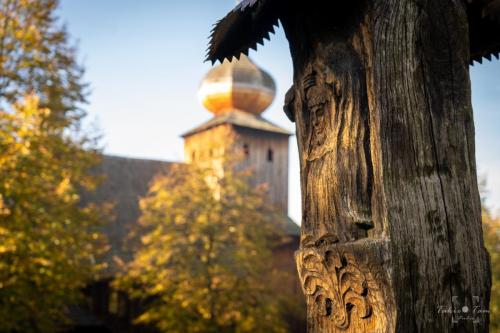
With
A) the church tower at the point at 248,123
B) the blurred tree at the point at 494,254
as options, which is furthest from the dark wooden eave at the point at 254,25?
the church tower at the point at 248,123

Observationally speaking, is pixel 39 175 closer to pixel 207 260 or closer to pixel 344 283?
pixel 207 260

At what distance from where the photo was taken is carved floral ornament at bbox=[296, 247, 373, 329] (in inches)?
89.4

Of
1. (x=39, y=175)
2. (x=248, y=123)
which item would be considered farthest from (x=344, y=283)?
(x=248, y=123)

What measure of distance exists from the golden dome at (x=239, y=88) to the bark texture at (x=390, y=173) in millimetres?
27241

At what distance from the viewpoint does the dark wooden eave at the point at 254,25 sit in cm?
254

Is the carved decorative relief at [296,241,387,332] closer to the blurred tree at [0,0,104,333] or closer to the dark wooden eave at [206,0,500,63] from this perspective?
the dark wooden eave at [206,0,500,63]

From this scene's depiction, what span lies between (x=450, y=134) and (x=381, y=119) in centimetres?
28

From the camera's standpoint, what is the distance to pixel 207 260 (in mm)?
17547

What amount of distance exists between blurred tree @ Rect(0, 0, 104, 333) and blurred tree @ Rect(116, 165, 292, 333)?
329cm

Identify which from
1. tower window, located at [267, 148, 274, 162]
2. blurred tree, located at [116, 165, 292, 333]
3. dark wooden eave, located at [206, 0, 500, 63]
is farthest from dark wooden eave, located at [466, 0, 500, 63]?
tower window, located at [267, 148, 274, 162]

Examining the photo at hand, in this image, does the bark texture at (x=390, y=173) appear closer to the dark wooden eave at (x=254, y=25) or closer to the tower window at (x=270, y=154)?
the dark wooden eave at (x=254, y=25)

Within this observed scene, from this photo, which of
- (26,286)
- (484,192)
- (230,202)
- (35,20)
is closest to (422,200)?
(26,286)

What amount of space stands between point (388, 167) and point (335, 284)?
488 mm

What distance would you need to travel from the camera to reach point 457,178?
2.33m
